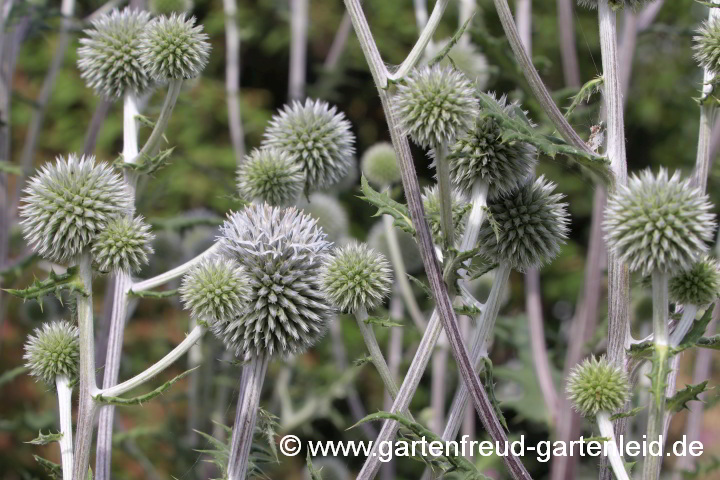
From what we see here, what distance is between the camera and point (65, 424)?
6.97ft

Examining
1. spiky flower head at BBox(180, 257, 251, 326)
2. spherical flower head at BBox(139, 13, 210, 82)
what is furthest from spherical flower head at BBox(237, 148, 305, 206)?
spiky flower head at BBox(180, 257, 251, 326)

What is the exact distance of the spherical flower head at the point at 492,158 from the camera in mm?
2098

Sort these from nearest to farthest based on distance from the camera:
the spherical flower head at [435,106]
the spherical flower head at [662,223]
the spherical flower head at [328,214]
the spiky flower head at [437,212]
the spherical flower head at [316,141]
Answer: the spherical flower head at [662,223] < the spherical flower head at [435,106] < the spiky flower head at [437,212] < the spherical flower head at [316,141] < the spherical flower head at [328,214]

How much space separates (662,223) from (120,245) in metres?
1.51

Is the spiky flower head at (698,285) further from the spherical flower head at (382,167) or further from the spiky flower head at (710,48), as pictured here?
the spherical flower head at (382,167)

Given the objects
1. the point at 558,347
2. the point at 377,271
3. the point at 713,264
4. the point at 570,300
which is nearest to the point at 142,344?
the point at 558,347

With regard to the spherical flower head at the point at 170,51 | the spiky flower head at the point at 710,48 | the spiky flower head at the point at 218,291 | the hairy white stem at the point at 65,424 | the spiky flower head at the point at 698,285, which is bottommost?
the hairy white stem at the point at 65,424

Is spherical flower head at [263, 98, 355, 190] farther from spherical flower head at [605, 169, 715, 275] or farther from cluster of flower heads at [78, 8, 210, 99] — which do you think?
spherical flower head at [605, 169, 715, 275]

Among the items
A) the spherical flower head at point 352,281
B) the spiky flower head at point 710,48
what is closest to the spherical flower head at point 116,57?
the spherical flower head at point 352,281

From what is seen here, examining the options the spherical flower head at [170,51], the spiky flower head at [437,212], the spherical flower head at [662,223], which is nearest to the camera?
the spherical flower head at [662,223]

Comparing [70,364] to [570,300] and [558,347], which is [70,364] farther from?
[570,300]

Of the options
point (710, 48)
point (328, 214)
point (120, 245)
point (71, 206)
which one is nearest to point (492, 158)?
point (710, 48)

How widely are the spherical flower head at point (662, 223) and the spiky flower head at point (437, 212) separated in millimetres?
467

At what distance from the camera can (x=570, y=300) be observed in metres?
8.20
